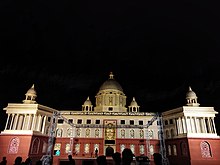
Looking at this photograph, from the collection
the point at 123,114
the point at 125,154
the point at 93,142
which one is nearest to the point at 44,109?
the point at 93,142

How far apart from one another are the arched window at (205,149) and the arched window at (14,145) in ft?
124

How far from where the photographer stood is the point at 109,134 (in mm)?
46469

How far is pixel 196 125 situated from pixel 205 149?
507 centimetres

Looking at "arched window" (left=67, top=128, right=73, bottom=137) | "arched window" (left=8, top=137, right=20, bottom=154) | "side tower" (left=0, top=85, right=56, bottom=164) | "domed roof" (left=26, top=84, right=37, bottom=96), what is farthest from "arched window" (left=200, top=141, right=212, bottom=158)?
"domed roof" (left=26, top=84, right=37, bottom=96)

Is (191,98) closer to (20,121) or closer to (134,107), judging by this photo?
(134,107)

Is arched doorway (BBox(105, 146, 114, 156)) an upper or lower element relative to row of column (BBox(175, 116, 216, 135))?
lower

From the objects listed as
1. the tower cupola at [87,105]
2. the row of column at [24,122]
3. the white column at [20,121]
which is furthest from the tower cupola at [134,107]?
the white column at [20,121]

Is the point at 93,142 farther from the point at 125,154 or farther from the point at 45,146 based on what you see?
the point at 125,154

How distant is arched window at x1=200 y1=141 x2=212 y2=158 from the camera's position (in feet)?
115

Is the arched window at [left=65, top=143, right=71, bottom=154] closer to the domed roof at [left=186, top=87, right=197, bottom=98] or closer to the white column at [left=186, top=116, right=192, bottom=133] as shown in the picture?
the white column at [left=186, top=116, right=192, bottom=133]

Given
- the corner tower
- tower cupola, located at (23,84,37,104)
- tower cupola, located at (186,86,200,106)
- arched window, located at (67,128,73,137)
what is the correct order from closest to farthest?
tower cupola, located at (186,86,200,106), tower cupola, located at (23,84,37,104), arched window, located at (67,128,73,137), the corner tower

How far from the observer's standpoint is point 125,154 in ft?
16.3

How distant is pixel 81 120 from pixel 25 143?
1534 centimetres

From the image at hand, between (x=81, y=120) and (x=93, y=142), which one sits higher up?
(x=81, y=120)
